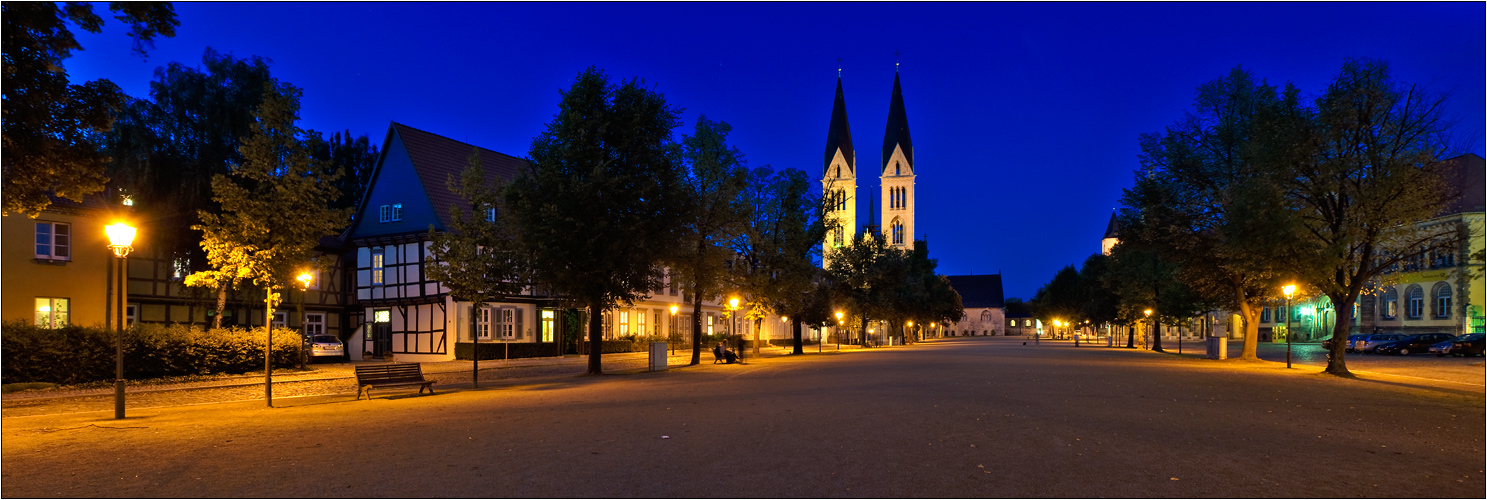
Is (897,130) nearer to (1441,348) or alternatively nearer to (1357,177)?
(1441,348)

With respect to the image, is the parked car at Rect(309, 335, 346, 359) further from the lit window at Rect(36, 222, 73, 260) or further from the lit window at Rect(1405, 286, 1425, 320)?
the lit window at Rect(1405, 286, 1425, 320)

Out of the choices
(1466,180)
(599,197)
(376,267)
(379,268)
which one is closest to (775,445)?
(599,197)

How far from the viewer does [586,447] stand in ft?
32.4

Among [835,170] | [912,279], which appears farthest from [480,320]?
[835,170]

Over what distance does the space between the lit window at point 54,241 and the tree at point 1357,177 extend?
38051 mm

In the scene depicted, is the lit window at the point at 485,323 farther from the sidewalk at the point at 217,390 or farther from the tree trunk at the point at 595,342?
the tree trunk at the point at 595,342

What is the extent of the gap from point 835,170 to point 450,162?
207ft

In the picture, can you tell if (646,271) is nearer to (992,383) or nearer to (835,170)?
(992,383)

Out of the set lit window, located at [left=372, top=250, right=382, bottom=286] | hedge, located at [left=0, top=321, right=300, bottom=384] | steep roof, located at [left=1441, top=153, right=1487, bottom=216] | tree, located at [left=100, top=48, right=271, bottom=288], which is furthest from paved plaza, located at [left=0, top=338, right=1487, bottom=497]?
lit window, located at [left=372, top=250, right=382, bottom=286]

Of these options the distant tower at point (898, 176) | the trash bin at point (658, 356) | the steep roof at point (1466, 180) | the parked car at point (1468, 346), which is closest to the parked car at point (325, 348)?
the trash bin at point (658, 356)

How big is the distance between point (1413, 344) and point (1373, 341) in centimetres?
246

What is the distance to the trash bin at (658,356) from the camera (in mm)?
28938

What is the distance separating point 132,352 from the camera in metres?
23.3

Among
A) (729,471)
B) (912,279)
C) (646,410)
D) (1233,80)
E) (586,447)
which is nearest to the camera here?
(729,471)
